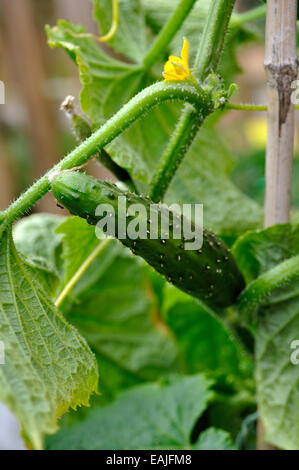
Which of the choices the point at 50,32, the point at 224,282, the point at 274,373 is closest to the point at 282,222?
the point at 224,282

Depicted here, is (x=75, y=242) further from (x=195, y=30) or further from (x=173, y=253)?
(x=195, y=30)

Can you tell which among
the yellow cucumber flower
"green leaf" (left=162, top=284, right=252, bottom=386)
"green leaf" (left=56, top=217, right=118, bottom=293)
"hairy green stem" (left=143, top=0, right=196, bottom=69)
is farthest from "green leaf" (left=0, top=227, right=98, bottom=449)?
"green leaf" (left=162, top=284, right=252, bottom=386)

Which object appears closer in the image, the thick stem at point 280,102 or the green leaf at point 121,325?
the thick stem at point 280,102

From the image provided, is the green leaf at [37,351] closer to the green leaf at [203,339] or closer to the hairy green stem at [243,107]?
the hairy green stem at [243,107]

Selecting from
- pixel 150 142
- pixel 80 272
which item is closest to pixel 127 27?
pixel 150 142

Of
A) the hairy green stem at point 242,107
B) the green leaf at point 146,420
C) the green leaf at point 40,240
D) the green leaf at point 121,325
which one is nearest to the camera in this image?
the hairy green stem at point 242,107

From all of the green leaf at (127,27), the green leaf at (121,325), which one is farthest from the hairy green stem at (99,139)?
the green leaf at (121,325)
